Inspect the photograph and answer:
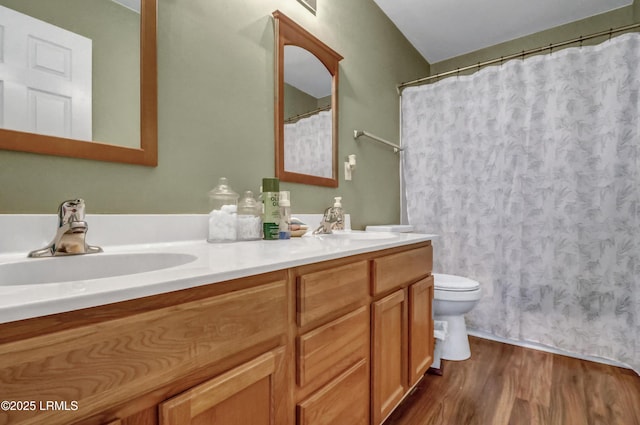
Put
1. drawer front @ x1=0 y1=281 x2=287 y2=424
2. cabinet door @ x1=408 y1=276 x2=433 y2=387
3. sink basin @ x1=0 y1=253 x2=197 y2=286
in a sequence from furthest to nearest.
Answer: cabinet door @ x1=408 y1=276 x2=433 y2=387 < sink basin @ x1=0 y1=253 x2=197 y2=286 < drawer front @ x1=0 y1=281 x2=287 y2=424

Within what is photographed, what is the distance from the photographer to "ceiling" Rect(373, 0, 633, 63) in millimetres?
2143

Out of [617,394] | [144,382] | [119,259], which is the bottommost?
[617,394]

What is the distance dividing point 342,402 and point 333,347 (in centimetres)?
19

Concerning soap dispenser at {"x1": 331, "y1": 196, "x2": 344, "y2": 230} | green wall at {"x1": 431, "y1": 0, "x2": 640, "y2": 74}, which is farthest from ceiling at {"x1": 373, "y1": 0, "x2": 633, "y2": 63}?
soap dispenser at {"x1": 331, "y1": 196, "x2": 344, "y2": 230}

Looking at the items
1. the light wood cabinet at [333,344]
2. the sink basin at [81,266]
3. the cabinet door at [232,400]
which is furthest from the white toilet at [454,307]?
the sink basin at [81,266]

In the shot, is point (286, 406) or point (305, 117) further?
point (305, 117)

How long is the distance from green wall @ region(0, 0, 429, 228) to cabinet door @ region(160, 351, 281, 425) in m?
0.63

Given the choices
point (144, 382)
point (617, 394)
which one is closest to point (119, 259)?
point (144, 382)

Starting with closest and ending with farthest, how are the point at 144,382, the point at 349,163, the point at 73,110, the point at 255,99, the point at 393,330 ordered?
the point at 144,382 < the point at 73,110 < the point at 393,330 < the point at 255,99 < the point at 349,163

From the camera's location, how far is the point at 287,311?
730mm

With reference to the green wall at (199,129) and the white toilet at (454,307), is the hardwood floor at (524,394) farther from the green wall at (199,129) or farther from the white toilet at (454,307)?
the green wall at (199,129)

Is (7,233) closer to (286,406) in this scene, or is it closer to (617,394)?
(286,406)

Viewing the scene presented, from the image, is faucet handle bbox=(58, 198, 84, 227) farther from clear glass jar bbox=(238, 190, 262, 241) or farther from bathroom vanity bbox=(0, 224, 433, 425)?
clear glass jar bbox=(238, 190, 262, 241)

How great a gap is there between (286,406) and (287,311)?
0.71 feet
